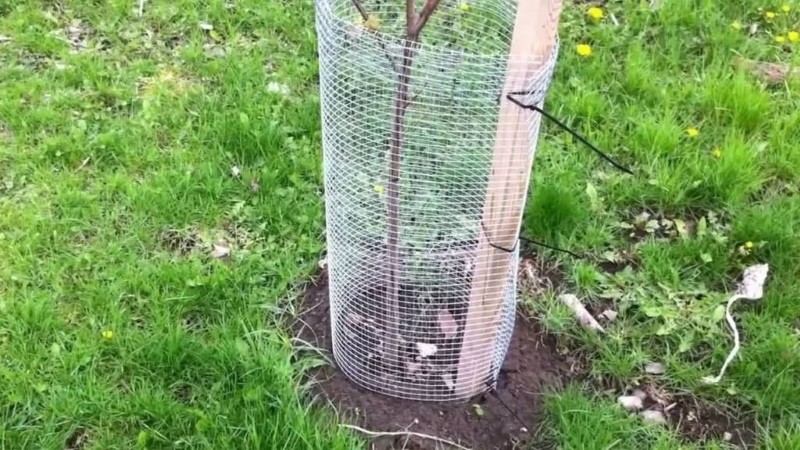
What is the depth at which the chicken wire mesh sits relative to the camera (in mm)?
2160

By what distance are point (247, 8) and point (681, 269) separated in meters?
2.15

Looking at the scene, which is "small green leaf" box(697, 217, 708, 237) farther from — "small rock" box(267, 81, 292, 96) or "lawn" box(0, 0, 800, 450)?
"small rock" box(267, 81, 292, 96)

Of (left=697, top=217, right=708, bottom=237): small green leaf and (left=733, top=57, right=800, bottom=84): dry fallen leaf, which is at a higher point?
(left=733, top=57, right=800, bottom=84): dry fallen leaf

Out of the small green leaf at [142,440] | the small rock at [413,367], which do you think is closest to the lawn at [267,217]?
the small green leaf at [142,440]

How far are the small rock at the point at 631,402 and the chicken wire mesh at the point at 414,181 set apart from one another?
35 centimetres

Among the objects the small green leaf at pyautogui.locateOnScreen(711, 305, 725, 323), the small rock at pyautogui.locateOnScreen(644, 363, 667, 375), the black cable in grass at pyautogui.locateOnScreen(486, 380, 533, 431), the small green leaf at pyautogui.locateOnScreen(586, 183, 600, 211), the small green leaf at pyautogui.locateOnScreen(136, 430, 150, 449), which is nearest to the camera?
the small green leaf at pyautogui.locateOnScreen(136, 430, 150, 449)

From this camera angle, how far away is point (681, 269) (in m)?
2.96

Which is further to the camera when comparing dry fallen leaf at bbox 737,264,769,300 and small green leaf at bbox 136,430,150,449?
dry fallen leaf at bbox 737,264,769,300

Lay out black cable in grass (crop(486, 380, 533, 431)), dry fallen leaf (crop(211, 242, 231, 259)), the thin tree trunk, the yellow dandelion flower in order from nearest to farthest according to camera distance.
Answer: the thin tree trunk, black cable in grass (crop(486, 380, 533, 431)), dry fallen leaf (crop(211, 242, 231, 259)), the yellow dandelion flower

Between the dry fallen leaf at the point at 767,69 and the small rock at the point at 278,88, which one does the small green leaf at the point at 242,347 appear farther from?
the dry fallen leaf at the point at 767,69

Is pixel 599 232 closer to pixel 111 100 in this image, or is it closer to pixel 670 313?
pixel 670 313

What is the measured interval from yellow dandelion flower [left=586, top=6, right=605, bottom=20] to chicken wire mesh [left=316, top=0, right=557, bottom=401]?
4.40ft

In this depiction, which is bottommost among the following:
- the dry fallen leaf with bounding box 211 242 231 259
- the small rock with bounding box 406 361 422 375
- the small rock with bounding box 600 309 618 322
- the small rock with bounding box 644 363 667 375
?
the small rock with bounding box 644 363 667 375

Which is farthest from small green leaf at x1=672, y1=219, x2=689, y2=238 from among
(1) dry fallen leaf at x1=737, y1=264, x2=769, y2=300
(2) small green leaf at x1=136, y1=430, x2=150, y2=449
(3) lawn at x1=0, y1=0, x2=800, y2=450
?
(2) small green leaf at x1=136, y1=430, x2=150, y2=449
